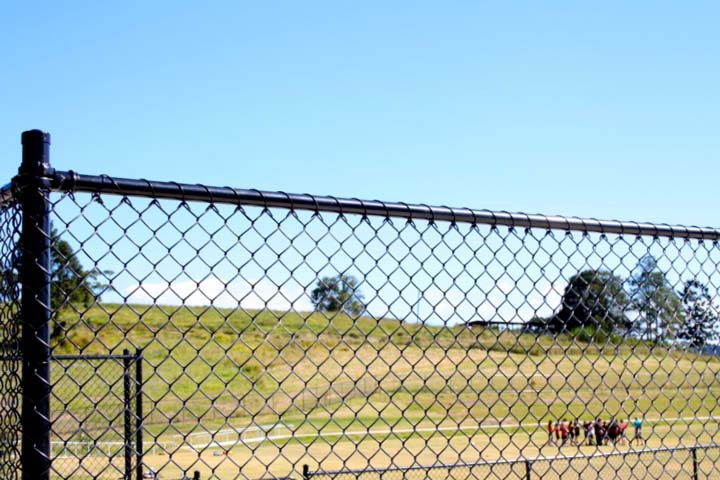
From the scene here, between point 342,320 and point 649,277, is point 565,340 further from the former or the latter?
point 342,320

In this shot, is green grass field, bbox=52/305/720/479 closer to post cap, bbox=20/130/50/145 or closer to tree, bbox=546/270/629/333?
tree, bbox=546/270/629/333

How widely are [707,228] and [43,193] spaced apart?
2.28m

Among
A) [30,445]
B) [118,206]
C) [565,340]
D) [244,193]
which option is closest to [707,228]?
[565,340]

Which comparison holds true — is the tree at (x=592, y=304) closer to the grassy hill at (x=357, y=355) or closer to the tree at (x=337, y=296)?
the grassy hill at (x=357, y=355)

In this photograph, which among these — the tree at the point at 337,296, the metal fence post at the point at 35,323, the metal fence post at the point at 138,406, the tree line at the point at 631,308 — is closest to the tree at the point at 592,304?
the tree line at the point at 631,308

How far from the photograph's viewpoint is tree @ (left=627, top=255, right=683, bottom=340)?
313 cm

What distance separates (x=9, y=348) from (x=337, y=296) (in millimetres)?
863

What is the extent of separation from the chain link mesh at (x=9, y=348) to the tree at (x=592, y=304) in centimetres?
169

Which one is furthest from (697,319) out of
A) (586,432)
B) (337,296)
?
(586,432)

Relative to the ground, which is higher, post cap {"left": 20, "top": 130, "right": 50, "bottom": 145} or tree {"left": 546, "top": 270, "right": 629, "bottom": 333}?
post cap {"left": 20, "top": 130, "right": 50, "bottom": 145}

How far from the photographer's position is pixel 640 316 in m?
3.18

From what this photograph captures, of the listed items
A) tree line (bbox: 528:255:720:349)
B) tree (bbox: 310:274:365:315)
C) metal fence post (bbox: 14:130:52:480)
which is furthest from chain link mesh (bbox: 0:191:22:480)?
tree line (bbox: 528:255:720:349)

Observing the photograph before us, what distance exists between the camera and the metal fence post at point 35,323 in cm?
191

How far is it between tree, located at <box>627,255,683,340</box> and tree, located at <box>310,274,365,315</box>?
3.78 ft
